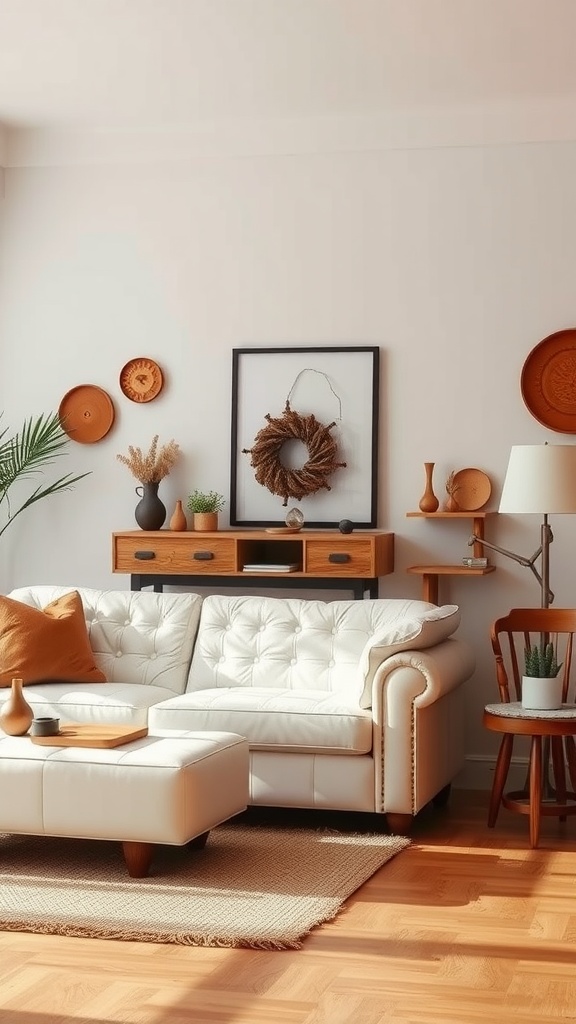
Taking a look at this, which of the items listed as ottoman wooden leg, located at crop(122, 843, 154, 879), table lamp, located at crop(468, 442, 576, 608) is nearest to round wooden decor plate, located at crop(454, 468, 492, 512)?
table lamp, located at crop(468, 442, 576, 608)

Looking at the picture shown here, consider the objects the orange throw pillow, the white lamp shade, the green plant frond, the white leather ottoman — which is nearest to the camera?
the white leather ottoman

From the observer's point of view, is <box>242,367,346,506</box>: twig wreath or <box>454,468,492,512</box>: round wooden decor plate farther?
<box>242,367,346,506</box>: twig wreath

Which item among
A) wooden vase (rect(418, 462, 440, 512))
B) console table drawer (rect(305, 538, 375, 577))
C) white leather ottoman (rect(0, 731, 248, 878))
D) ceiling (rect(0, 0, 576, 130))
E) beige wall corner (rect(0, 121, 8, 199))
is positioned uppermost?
ceiling (rect(0, 0, 576, 130))

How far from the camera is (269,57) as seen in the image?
5.25 meters

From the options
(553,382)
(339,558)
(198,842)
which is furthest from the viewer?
(553,382)

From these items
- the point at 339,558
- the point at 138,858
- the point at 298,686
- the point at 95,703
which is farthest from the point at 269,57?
the point at 138,858

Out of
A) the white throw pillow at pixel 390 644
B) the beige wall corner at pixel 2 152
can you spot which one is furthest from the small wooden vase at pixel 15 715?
the beige wall corner at pixel 2 152

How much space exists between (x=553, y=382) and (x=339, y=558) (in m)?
1.25

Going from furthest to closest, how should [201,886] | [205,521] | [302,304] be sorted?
[302,304]
[205,521]
[201,886]

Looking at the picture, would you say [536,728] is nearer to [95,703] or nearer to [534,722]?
[534,722]

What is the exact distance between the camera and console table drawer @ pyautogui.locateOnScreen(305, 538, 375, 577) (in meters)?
5.57

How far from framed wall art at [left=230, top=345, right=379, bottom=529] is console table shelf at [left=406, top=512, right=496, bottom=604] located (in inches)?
13.5

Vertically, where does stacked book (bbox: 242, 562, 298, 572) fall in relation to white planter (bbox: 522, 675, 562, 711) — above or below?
above

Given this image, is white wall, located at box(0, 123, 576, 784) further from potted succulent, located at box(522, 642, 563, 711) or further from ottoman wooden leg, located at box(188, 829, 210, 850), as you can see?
ottoman wooden leg, located at box(188, 829, 210, 850)
